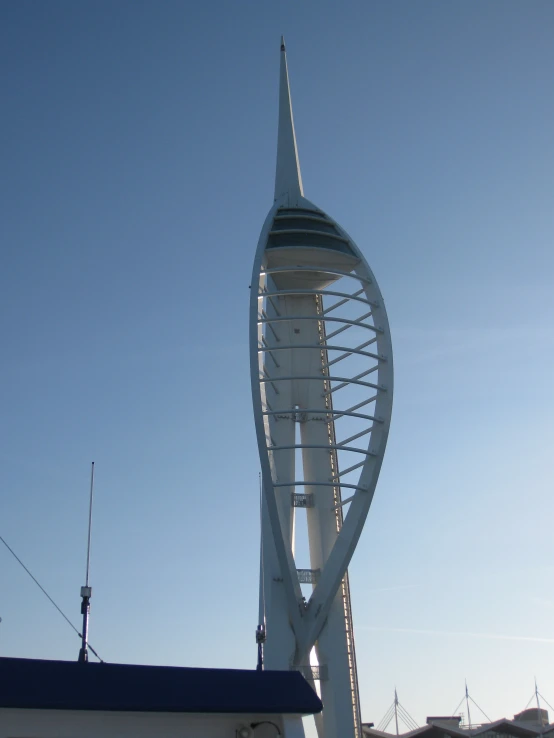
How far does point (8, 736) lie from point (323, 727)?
21201mm

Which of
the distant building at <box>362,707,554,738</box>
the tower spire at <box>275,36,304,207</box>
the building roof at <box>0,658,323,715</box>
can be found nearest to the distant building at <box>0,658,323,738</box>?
the building roof at <box>0,658,323,715</box>

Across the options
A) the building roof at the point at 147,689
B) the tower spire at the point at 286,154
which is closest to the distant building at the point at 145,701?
the building roof at the point at 147,689

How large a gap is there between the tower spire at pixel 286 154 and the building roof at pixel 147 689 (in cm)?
3275

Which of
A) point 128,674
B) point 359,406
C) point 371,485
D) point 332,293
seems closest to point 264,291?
point 332,293

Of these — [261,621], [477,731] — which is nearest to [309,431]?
[261,621]

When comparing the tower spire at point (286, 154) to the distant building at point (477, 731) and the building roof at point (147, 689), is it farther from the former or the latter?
the distant building at point (477, 731)

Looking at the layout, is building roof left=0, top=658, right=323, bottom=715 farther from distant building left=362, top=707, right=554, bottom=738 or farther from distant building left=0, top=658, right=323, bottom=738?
distant building left=362, top=707, right=554, bottom=738

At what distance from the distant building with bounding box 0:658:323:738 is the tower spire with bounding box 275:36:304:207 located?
109 feet

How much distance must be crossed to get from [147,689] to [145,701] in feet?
1.65

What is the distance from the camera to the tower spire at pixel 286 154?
5394cm

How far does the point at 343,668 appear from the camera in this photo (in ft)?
132

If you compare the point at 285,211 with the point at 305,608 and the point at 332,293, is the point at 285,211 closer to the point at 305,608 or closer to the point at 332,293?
the point at 332,293

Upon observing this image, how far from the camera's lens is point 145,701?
2284 cm

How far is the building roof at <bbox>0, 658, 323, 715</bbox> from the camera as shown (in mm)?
22203
